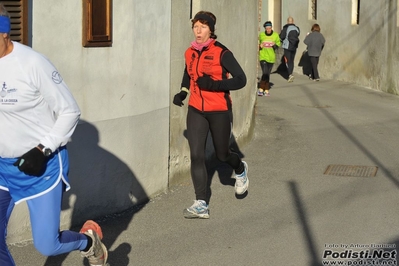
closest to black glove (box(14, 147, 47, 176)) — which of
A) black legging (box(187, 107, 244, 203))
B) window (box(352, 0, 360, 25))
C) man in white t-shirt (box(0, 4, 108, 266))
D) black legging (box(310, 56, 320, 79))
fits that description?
man in white t-shirt (box(0, 4, 108, 266))

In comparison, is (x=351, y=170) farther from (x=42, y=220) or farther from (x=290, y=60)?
(x=290, y=60)

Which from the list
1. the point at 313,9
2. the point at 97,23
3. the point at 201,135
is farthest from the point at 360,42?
the point at 97,23

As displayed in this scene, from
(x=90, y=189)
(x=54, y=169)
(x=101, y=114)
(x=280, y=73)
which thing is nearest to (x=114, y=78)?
(x=101, y=114)

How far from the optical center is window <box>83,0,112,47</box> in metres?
6.98

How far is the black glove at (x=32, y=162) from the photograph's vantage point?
4.53m

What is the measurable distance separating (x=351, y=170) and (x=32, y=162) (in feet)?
19.5

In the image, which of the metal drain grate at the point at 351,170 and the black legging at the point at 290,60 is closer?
the metal drain grate at the point at 351,170

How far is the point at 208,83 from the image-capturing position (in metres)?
7.12

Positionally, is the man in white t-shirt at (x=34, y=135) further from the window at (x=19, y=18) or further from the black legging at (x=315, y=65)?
the black legging at (x=315, y=65)

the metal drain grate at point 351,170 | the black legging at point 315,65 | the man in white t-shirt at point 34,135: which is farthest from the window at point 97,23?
the black legging at point 315,65

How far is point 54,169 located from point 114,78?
278cm

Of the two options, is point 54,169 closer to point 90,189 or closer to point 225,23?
point 90,189

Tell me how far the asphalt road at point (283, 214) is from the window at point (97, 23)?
5.53 feet

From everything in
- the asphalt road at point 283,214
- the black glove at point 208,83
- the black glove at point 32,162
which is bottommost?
the asphalt road at point 283,214
